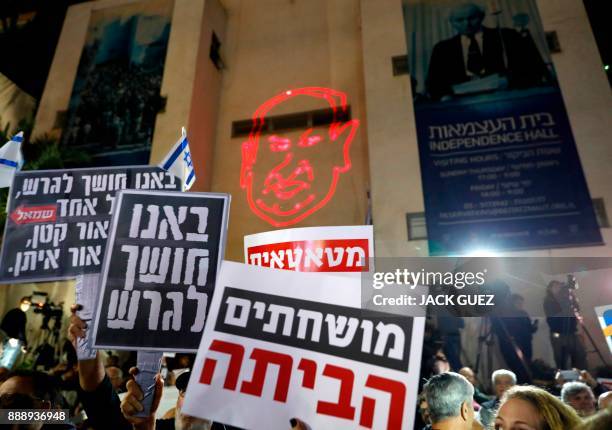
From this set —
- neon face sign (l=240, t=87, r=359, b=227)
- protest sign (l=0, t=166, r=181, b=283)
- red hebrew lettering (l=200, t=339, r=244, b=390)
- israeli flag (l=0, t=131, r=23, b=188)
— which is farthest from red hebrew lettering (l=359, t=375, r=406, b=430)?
neon face sign (l=240, t=87, r=359, b=227)

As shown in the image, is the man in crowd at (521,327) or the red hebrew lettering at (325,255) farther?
the man in crowd at (521,327)

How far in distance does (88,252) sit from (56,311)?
6.17m

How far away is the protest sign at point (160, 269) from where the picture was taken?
2137mm

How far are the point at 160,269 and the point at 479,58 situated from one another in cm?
764

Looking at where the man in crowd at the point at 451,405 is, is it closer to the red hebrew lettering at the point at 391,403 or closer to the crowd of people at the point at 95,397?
the red hebrew lettering at the point at 391,403

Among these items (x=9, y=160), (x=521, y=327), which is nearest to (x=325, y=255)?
(x=9, y=160)

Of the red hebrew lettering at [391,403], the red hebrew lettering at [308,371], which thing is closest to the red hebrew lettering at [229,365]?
the red hebrew lettering at [308,371]

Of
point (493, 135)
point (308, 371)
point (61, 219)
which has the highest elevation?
point (493, 135)

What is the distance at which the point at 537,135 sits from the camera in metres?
6.99

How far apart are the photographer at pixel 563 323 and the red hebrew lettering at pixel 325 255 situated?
14.0 feet

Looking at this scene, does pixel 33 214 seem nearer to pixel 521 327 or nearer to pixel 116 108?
pixel 521 327

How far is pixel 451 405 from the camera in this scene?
7.05 ft

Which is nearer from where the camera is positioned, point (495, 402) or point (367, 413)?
point (367, 413)

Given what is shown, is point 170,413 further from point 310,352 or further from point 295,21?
point 295,21
